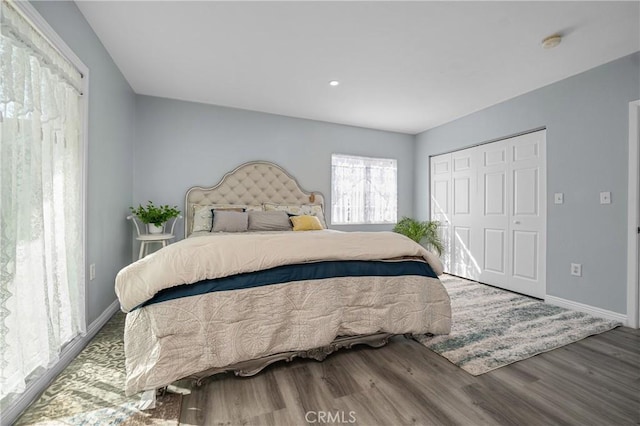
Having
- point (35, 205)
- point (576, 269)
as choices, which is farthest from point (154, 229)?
point (576, 269)

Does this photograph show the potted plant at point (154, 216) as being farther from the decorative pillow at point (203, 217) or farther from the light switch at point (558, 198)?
the light switch at point (558, 198)

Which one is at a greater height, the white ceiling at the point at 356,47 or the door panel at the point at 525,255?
the white ceiling at the point at 356,47

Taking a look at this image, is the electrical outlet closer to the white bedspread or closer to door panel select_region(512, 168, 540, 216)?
door panel select_region(512, 168, 540, 216)

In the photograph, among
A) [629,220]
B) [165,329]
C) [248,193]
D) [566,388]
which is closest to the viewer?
[165,329]

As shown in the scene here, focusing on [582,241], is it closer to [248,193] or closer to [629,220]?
[629,220]

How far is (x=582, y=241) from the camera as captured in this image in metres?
2.87

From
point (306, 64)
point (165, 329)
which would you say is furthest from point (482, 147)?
point (165, 329)

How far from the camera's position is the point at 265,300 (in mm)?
1686

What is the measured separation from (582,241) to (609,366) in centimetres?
148

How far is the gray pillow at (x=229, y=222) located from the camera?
3.31 meters

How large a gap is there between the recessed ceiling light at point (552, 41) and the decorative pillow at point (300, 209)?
2924 mm

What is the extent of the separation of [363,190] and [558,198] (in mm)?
2621

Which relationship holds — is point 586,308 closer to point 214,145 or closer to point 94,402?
point 94,402

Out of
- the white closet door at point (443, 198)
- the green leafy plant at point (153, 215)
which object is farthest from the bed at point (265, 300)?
the white closet door at point (443, 198)
